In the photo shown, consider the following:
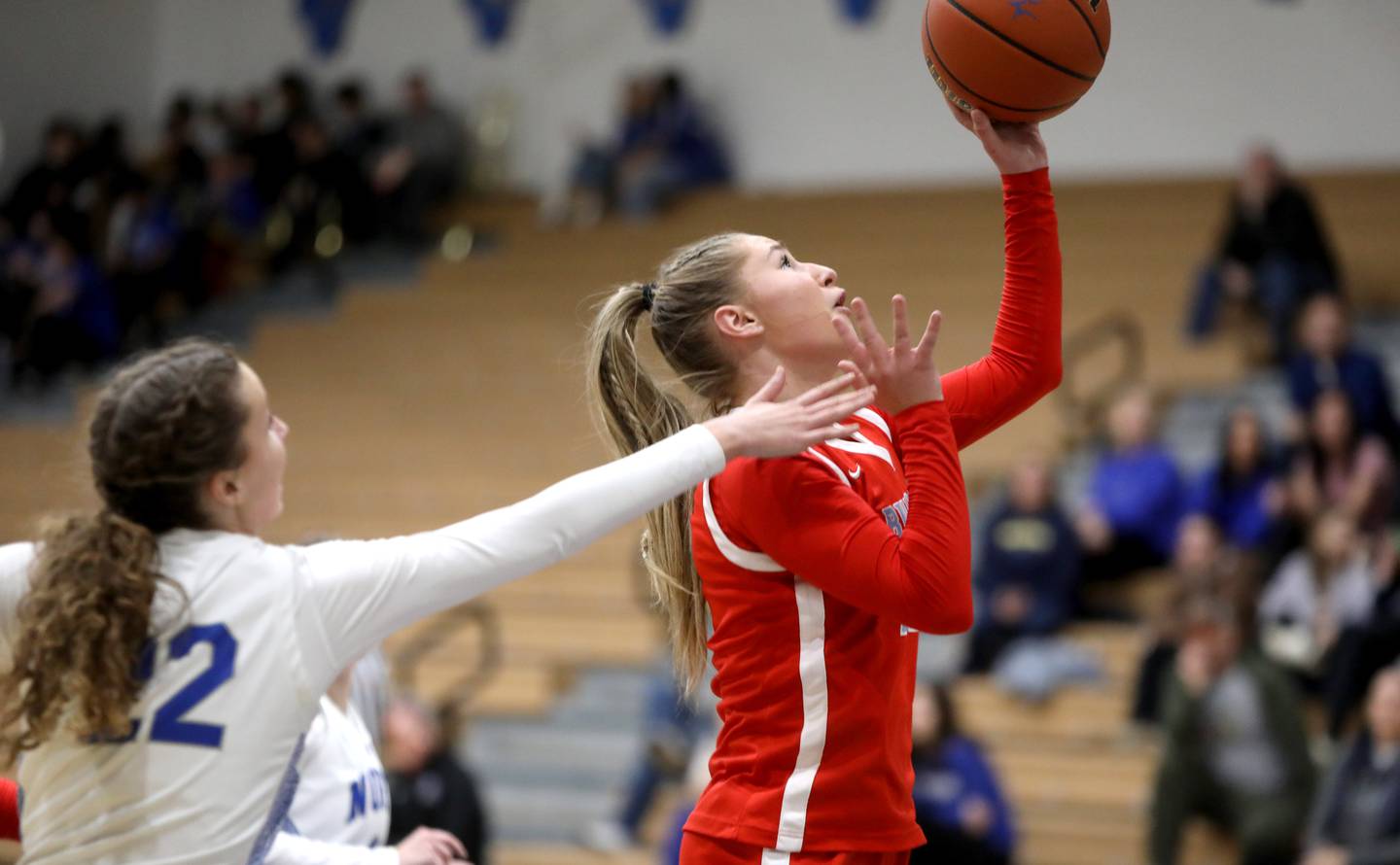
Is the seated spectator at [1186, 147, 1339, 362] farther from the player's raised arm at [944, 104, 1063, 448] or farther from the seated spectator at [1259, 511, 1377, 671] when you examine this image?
the player's raised arm at [944, 104, 1063, 448]

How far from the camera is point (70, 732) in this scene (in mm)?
2182

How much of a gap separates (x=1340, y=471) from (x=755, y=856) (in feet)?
18.8

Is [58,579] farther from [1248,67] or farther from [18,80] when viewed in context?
[18,80]

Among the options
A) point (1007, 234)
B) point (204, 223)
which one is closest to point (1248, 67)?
point (204, 223)

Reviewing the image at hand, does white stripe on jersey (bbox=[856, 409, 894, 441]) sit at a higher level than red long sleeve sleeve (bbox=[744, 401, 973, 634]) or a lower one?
higher

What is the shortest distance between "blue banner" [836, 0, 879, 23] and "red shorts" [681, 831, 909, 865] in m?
10.9

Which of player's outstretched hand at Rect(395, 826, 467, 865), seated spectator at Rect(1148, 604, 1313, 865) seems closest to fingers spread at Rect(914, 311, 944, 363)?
player's outstretched hand at Rect(395, 826, 467, 865)

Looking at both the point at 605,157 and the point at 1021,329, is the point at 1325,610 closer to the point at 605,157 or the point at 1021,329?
the point at 1021,329

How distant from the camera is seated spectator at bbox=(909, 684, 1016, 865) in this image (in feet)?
20.4

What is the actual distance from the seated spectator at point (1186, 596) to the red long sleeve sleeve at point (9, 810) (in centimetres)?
506

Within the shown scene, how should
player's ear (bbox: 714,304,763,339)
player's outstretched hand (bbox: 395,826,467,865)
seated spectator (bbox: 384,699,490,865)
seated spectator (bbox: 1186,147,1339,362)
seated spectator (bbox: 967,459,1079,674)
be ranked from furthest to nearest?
seated spectator (bbox: 1186,147,1339,362)
seated spectator (bbox: 967,459,1079,674)
seated spectator (bbox: 384,699,490,865)
player's outstretched hand (bbox: 395,826,467,865)
player's ear (bbox: 714,304,763,339)

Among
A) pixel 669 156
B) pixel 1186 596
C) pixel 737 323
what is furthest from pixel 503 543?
pixel 669 156

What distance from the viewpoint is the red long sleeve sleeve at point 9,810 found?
8.13 feet

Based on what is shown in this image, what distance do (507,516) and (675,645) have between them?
66 cm
